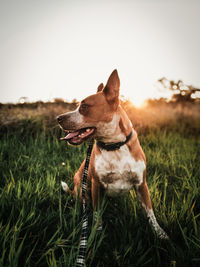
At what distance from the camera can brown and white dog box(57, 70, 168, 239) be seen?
1871mm

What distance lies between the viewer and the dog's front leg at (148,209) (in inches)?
64.3

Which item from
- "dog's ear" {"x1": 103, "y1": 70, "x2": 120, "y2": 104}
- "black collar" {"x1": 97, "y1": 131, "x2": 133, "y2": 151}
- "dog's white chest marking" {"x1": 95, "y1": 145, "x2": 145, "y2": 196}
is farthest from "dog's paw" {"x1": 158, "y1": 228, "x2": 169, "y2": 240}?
"dog's ear" {"x1": 103, "y1": 70, "x2": 120, "y2": 104}

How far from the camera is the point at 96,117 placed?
1.88 m

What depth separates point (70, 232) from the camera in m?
1.48

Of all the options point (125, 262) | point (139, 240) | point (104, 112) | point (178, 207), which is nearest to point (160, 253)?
point (139, 240)

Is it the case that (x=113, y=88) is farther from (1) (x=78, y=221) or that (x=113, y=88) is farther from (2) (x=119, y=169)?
(1) (x=78, y=221)

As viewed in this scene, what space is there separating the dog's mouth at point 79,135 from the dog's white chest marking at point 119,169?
27 centimetres

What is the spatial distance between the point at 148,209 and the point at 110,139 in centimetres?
91

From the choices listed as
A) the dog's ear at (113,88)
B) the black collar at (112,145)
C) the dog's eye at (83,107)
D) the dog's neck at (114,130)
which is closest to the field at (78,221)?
the black collar at (112,145)

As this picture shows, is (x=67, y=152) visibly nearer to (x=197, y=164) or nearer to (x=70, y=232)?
(x=70, y=232)

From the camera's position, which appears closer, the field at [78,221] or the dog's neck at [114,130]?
the field at [78,221]

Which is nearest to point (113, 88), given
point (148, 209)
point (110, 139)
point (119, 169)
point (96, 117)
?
point (96, 117)

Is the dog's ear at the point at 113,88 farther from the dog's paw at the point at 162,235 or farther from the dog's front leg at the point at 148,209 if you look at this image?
the dog's paw at the point at 162,235

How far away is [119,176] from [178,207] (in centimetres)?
75
